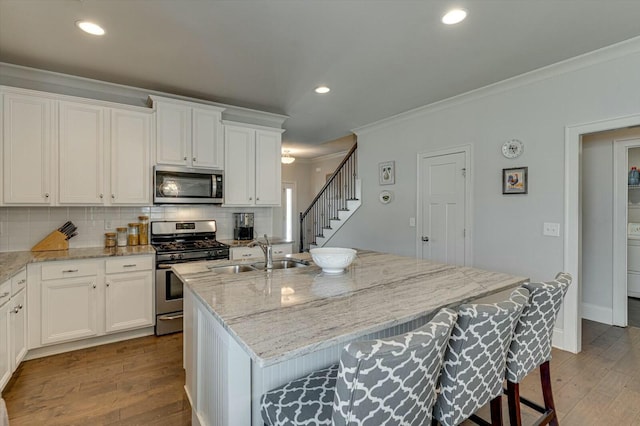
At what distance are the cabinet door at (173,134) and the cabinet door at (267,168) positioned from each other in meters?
0.89

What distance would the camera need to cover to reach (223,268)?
2199 mm

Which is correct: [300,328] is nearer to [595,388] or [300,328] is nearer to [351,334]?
[351,334]

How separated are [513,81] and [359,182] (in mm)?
2578

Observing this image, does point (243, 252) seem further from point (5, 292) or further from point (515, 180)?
point (515, 180)

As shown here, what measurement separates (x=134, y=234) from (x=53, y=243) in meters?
0.71

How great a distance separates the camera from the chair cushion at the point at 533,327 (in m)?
1.55

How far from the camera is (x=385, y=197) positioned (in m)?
4.79

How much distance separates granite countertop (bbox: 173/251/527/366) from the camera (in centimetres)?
108

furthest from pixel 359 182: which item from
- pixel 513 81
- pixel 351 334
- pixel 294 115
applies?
A: pixel 351 334

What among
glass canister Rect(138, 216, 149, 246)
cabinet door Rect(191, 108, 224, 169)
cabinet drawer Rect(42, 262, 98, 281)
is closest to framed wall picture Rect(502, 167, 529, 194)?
cabinet door Rect(191, 108, 224, 169)

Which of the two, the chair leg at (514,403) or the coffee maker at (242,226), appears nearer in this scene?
the chair leg at (514,403)

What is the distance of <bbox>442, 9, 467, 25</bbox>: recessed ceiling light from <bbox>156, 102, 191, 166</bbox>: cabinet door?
108 inches

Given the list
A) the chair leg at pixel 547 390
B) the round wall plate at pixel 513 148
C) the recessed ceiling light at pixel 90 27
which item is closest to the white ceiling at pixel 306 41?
the recessed ceiling light at pixel 90 27

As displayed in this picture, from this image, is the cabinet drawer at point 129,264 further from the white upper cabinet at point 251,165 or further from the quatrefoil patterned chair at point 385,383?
the quatrefoil patterned chair at point 385,383
